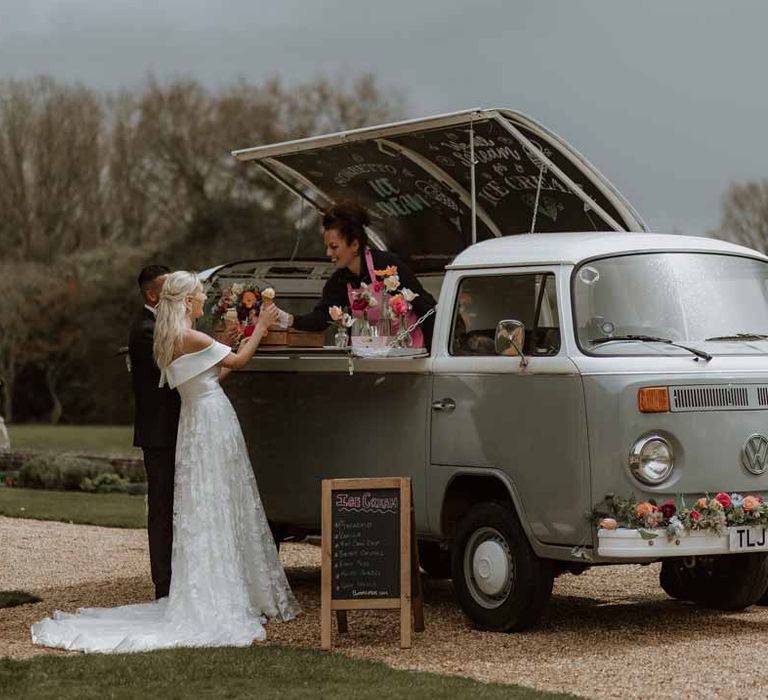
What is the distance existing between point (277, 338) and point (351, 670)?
2.66 metres

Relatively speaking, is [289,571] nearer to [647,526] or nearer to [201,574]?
[201,574]

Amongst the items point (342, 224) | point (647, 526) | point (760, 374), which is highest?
point (342, 224)

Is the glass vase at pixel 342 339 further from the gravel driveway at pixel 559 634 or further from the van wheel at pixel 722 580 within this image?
the van wheel at pixel 722 580

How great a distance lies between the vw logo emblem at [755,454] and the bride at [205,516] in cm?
291

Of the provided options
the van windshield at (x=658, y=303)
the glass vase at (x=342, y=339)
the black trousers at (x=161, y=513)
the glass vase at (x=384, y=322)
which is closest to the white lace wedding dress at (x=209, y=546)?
the black trousers at (x=161, y=513)

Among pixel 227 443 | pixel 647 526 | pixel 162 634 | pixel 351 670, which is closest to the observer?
pixel 351 670

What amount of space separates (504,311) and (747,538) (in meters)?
1.90

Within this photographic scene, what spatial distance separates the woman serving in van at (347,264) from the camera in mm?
9672

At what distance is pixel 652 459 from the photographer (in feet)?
26.9

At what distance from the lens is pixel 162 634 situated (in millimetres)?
8578

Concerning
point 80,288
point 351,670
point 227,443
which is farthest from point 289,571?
point 80,288

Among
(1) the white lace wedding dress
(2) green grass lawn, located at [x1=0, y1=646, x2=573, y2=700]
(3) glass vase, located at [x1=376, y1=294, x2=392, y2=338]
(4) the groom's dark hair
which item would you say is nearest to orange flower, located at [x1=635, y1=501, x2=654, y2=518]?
(2) green grass lawn, located at [x1=0, y1=646, x2=573, y2=700]

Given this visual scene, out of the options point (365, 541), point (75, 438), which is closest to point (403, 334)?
point (365, 541)

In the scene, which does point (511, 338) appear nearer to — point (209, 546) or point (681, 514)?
point (681, 514)
